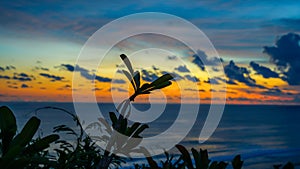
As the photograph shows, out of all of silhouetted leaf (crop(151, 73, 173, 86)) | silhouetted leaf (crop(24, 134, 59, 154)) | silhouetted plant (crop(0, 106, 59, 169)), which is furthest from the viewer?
silhouetted leaf (crop(151, 73, 173, 86))

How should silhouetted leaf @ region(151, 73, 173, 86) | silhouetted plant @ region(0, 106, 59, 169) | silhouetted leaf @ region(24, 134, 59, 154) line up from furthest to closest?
1. silhouetted leaf @ region(151, 73, 173, 86)
2. silhouetted leaf @ region(24, 134, 59, 154)
3. silhouetted plant @ region(0, 106, 59, 169)

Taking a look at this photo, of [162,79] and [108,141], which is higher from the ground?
[162,79]

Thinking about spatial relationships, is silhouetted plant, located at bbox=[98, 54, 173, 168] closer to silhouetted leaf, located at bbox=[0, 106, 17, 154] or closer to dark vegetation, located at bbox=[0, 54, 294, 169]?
dark vegetation, located at bbox=[0, 54, 294, 169]

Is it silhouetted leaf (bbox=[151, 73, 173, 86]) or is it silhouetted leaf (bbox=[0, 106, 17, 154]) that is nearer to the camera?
silhouetted leaf (bbox=[0, 106, 17, 154])

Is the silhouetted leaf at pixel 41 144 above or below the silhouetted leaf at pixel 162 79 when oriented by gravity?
below

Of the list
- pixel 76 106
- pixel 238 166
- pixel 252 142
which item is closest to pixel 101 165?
pixel 76 106

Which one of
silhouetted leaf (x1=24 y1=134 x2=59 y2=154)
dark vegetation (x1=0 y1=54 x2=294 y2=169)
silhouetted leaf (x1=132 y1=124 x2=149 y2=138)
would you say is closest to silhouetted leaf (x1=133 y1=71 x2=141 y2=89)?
dark vegetation (x1=0 y1=54 x2=294 y2=169)

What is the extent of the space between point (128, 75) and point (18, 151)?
42cm

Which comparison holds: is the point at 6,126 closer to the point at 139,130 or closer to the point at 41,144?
the point at 41,144

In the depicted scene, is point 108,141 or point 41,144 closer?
point 41,144

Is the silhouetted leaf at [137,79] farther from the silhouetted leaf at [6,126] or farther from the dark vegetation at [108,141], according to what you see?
the silhouetted leaf at [6,126]

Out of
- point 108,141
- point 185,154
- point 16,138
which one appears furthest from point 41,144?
point 185,154

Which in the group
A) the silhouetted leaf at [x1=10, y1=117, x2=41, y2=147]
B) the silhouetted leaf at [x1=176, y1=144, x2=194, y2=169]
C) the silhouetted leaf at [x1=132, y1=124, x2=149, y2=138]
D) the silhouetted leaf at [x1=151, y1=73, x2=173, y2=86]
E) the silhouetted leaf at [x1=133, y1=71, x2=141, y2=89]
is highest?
the silhouetted leaf at [x1=133, y1=71, x2=141, y2=89]

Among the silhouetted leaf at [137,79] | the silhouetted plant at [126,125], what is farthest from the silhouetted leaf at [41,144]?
the silhouetted leaf at [137,79]
